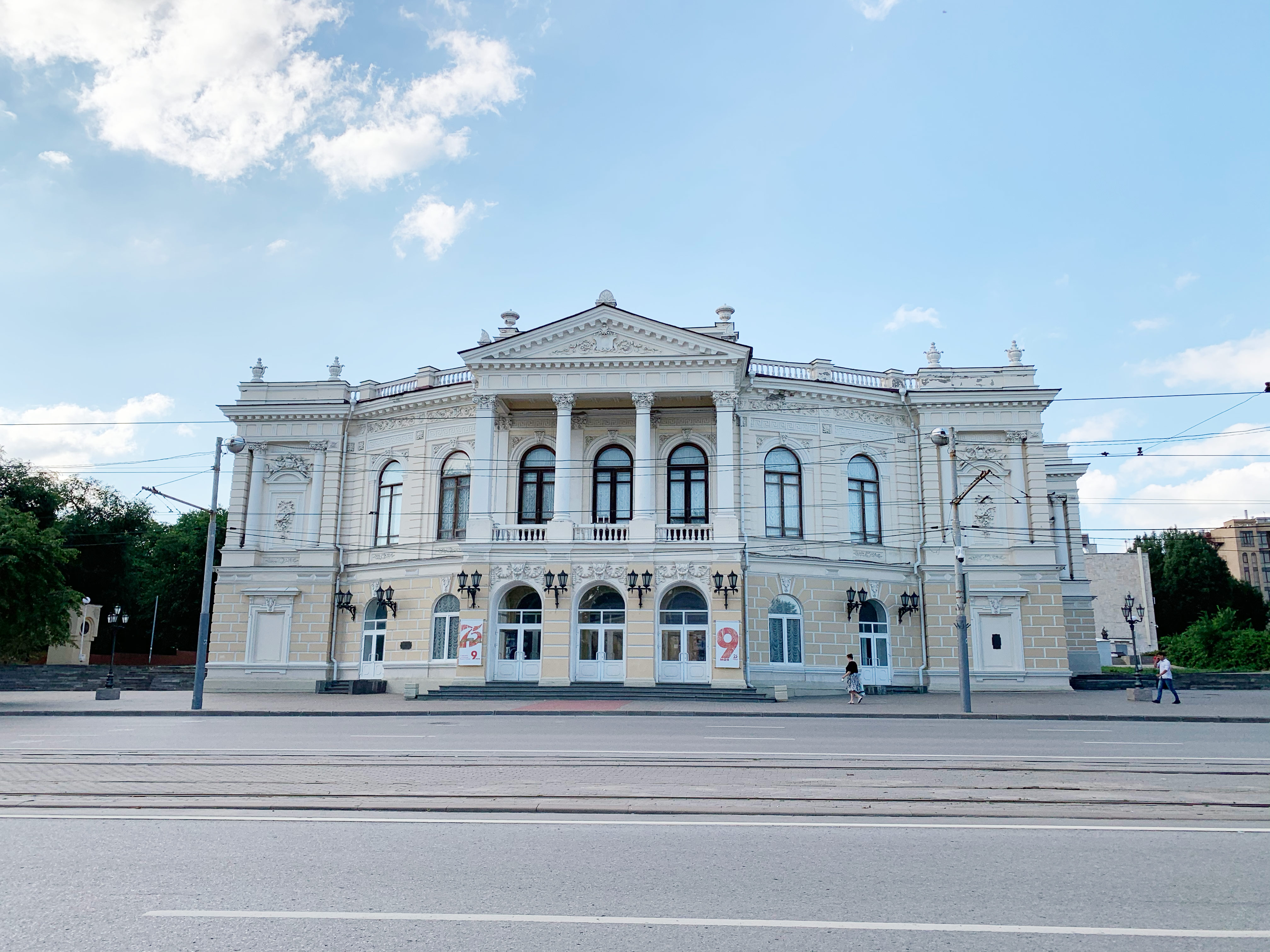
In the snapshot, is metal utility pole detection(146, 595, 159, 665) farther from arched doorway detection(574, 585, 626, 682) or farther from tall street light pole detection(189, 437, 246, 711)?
arched doorway detection(574, 585, 626, 682)

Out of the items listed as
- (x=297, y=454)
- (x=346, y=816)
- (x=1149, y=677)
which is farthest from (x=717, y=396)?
(x=346, y=816)

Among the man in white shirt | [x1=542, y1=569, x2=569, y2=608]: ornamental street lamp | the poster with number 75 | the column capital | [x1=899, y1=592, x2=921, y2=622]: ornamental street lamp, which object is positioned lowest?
the man in white shirt

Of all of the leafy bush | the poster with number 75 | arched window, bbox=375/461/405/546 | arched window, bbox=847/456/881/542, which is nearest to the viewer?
the poster with number 75

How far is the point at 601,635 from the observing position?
32.6 metres

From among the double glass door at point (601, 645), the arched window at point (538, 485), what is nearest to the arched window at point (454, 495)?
the arched window at point (538, 485)

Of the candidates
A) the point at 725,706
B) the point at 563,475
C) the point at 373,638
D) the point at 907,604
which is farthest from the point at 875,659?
the point at 373,638

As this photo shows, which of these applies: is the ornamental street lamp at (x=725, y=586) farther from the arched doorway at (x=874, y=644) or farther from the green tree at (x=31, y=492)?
the green tree at (x=31, y=492)

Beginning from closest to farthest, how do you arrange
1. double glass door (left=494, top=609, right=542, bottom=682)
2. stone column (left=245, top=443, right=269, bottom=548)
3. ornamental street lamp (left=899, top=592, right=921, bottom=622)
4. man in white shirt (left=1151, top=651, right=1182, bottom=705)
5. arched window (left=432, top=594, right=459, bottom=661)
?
man in white shirt (left=1151, top=651, right=1182, bottom=705)
double glass door (left=494, top=609, right=542, bottom=682)
arched window (left=432, top=594, right=459, bottom=661)
ornamental street lamp (left=899, top=592, right=921, bottom=622)
stone column (left=245, top=443, right=269, bottom=548)

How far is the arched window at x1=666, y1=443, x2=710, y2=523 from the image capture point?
34.4 meters

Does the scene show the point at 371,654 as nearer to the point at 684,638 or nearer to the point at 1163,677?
the point at 684,638

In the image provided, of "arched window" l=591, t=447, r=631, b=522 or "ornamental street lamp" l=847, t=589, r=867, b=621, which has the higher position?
"arched window" l=591, t=447, r=631, b=522

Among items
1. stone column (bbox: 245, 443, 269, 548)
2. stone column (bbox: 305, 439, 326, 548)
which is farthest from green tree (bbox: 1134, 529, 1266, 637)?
stone column (bbox: 245, 443, 269, 548)

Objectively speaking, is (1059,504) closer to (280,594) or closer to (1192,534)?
(1192,534)

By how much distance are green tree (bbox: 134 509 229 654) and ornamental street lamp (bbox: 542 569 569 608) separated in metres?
36.4
